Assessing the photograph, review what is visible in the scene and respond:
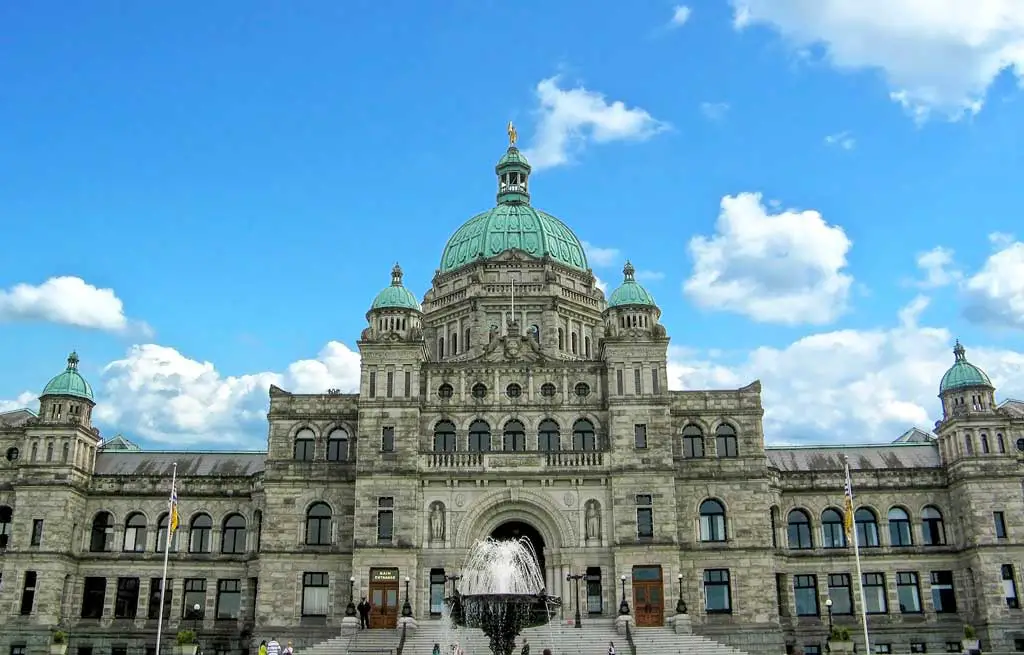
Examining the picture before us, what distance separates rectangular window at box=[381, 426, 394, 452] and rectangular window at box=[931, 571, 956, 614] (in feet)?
115

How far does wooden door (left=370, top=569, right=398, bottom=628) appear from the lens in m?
56.6

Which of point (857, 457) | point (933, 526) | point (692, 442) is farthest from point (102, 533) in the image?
point (933, 526)

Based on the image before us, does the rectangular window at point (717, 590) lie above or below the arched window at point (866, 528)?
below

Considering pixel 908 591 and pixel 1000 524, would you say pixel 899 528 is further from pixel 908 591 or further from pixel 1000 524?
pixel 1000 524

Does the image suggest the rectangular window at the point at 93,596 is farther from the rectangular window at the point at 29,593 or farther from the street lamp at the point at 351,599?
the street lamp at the point at 351,599

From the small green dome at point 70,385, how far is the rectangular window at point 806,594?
46921 millimetres

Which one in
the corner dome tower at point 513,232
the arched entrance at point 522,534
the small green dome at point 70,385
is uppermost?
the corner dome tower at point 513,232

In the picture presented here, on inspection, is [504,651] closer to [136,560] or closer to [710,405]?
[710,405]

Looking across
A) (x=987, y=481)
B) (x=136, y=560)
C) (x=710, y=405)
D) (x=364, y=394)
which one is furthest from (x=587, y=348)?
(x=136, y=560)

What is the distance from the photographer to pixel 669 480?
58688 millimetres

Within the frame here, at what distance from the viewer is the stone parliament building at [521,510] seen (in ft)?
192

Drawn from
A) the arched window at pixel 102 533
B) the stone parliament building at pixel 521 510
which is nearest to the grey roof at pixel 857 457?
the stone parliament building at pixel 521 510

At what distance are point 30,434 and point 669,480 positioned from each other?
130 ft

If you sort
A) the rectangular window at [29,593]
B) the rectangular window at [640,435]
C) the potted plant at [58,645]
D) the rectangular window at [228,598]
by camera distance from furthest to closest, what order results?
the rectangular window at [228,598] < the rectangular window at [29,593] < the rectangular window at [640,435] < the potted plant at [58,645]
